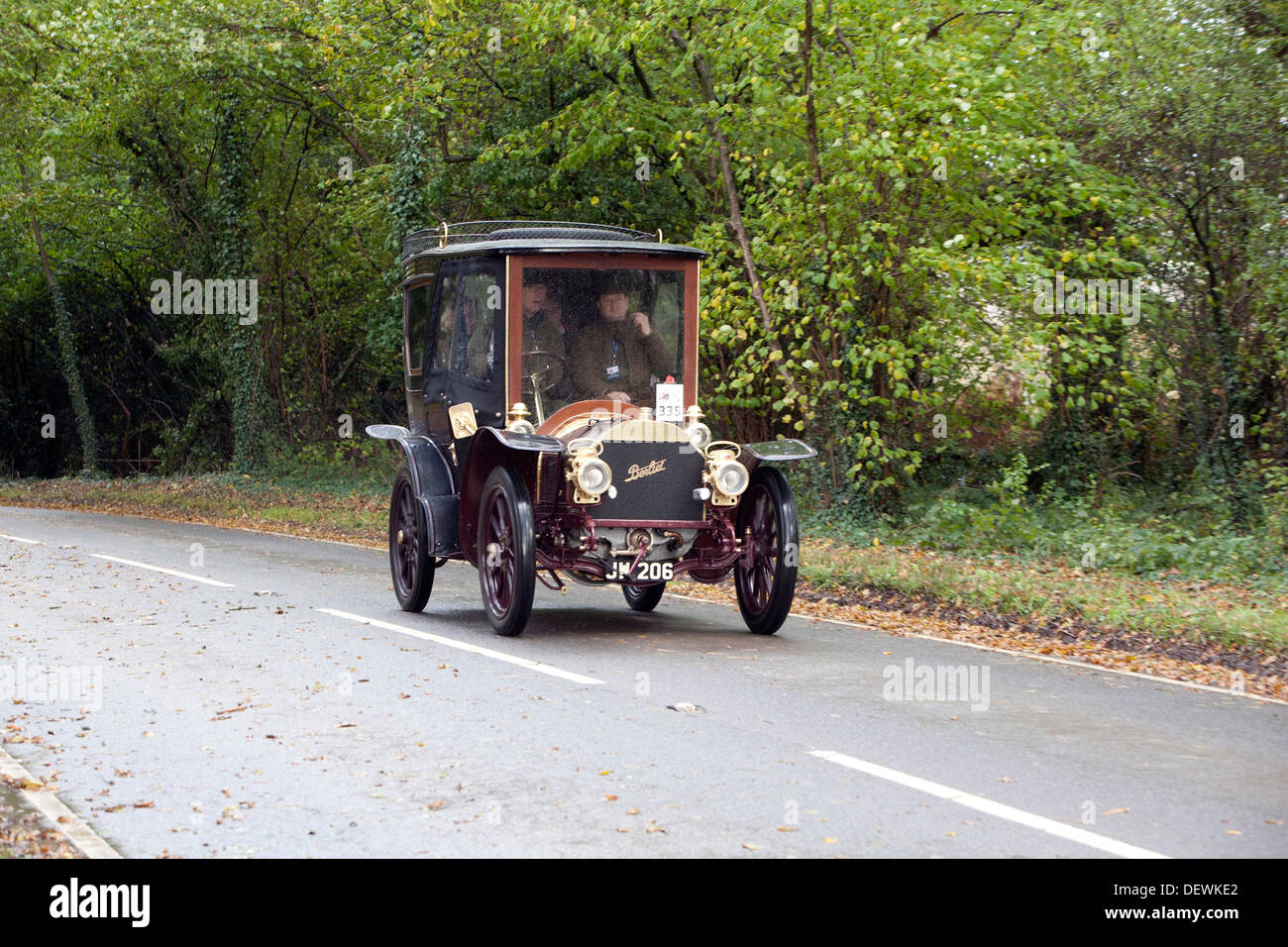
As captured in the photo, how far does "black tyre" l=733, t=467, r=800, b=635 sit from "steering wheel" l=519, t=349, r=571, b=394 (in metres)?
1.70

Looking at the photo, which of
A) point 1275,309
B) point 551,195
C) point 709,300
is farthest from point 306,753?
point 551,195

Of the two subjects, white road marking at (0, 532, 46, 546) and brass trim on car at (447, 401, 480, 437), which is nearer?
brass trim on car at (447, 401, 480, 437)

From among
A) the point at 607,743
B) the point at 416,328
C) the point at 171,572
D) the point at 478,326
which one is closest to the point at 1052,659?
the point at 607,743

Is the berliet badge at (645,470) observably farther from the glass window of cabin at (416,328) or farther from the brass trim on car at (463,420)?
the glass window of cabin at (416,328)

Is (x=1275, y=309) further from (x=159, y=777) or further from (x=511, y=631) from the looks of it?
(x=159, y=777)

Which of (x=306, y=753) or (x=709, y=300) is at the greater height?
(x=709, y=300)

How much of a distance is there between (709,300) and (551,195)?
21.9 ft

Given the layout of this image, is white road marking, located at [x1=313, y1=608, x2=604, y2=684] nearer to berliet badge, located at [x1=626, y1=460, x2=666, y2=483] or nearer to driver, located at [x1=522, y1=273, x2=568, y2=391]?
berliet badge, located at [x1=626, y1=460, x2=666, y2=483]

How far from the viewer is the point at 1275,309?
1593 cm

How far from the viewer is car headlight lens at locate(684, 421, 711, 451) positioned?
34.5 feet

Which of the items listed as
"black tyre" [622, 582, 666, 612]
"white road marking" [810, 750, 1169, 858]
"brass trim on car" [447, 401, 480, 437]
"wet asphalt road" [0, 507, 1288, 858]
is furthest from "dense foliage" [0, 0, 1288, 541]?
"white road marking" [810, 750, 1169, 858]

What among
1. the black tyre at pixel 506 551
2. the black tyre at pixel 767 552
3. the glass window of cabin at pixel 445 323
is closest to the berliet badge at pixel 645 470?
the black tyre at pixel 506 551

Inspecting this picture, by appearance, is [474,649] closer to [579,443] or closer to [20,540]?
[579,443]

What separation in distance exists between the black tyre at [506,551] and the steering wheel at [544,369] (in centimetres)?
83
